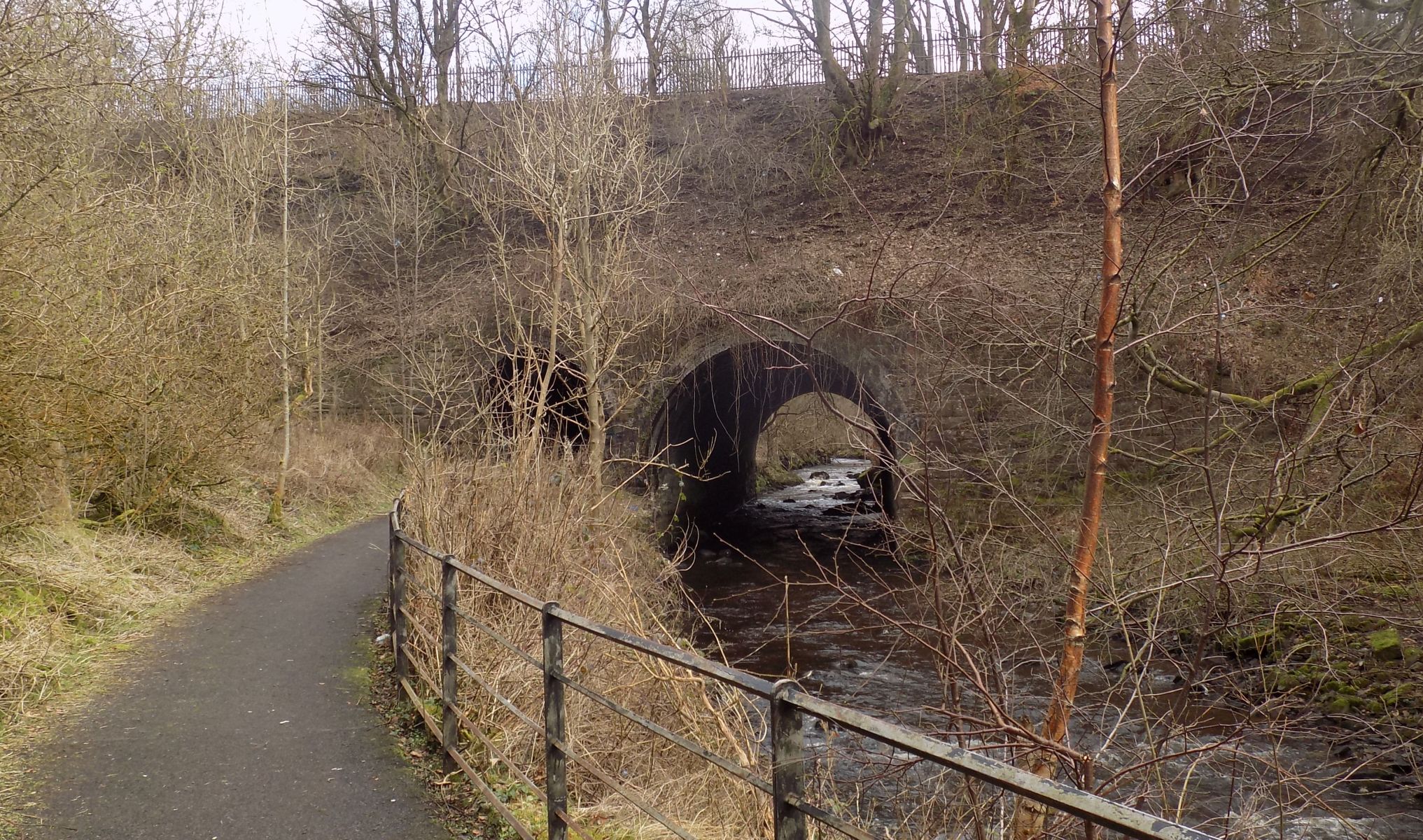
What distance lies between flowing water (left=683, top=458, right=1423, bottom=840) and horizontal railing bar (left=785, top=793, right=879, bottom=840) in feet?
2.27

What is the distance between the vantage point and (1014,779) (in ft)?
6.04

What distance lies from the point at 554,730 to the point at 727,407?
19016 mm

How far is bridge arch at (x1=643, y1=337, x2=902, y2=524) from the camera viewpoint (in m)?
17.3

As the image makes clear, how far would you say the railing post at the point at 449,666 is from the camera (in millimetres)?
5246

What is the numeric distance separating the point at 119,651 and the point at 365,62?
2249 centimetres

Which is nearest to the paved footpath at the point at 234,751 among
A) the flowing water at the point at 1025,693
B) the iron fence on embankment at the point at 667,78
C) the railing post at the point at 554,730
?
the railing post at the point at 554,730

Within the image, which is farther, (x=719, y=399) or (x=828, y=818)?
(x=719, y=399)

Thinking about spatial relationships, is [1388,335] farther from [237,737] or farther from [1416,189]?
[237,737]

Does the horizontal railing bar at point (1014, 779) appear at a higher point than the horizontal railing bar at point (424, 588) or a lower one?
higher

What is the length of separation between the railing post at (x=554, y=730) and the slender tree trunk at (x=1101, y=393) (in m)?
1.74

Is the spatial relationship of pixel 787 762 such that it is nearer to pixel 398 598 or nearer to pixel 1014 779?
pixel 1014 779

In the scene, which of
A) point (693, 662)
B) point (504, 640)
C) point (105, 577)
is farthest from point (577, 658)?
point (105, 577)

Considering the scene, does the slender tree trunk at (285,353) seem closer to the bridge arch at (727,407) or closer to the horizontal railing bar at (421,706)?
the bridge arch at (727,407)

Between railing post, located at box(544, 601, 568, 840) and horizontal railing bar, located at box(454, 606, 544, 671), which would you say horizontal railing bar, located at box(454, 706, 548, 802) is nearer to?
railing post, located at box(544, 601, 568, 840)
